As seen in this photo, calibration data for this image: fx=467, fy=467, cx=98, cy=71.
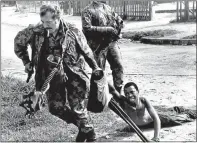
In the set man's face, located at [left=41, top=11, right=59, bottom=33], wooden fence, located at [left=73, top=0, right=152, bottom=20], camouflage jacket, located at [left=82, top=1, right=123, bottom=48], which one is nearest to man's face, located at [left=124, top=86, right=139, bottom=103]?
camouflage jacket, located at [left=82, top=1, right=123, bottom=48]

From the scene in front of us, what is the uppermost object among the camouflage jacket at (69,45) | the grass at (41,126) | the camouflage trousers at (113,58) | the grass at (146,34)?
the camouflage jacket at (69,45)

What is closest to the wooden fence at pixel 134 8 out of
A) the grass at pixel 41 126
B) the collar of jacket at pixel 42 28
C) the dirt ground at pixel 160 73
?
the dirt ground at pixel 160 73

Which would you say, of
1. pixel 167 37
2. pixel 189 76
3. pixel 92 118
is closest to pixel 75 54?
pixel 92 118

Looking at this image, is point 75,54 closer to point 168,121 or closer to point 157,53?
point 168,121

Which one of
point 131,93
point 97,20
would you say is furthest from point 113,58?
point 131,93

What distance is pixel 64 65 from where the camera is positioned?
5.37 meters

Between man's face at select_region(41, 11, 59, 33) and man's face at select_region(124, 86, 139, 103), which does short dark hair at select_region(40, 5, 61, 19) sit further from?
man's face at select_region(124, 86, 139, 103)

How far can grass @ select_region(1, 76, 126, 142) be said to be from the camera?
6.29 metres

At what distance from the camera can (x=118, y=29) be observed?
22.5 ft

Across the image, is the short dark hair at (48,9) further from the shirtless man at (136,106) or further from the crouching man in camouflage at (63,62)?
the shirtless man at (136,106)

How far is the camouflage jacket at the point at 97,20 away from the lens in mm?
6520

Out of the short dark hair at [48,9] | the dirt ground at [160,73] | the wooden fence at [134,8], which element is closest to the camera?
the short dark hair at [48,9]

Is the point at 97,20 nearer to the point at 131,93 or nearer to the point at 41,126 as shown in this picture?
the point at 131,93

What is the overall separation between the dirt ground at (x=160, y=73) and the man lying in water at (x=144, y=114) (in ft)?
0.48
